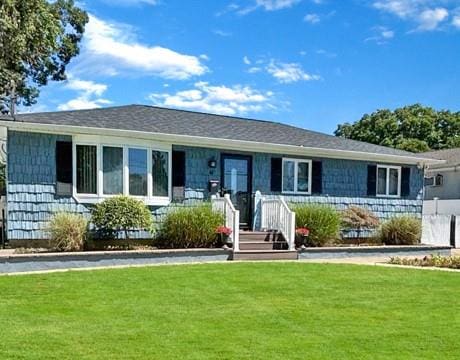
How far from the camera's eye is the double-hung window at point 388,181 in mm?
17016

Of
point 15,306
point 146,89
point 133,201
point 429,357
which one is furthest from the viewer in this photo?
point 146,89

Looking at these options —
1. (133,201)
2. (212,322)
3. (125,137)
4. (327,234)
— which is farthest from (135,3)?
(212,322)

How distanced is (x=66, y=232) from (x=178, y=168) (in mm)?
3549

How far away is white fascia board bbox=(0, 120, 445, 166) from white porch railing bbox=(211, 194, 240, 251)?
60.4 inches

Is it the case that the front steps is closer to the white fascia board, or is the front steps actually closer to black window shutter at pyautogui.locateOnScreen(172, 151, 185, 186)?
black window shutter at pyautogui.locateOnScreen(172, 151, 185, 186)

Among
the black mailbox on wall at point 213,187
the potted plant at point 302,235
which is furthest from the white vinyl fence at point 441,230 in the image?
the black mailbox on wall at point 213,187

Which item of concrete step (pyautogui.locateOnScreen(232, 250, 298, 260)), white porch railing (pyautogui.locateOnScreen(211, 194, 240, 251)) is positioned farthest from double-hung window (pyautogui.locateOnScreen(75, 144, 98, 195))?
concrete step (pyautogui.locateOnScreen(232, 250, 298, 260))

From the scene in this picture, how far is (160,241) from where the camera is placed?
13.2 meters

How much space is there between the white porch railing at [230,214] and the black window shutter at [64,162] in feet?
12.1

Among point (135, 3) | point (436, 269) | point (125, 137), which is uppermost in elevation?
point (135, 3)

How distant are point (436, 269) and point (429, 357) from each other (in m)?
6.93

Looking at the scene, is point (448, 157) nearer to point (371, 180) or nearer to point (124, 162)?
point (371, 180)

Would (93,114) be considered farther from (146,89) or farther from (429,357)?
(429,357)

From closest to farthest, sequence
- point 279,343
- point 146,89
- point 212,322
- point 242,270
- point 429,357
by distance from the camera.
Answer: point 429,357, point 279,343, point 212,322, point 242,270, point 146,89
